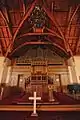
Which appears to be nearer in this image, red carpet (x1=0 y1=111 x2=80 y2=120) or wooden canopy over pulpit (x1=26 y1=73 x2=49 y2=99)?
red carpet (x1=0 y1=111 x2=80 y2=120)

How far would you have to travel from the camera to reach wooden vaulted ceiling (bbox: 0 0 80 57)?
9.70 meters

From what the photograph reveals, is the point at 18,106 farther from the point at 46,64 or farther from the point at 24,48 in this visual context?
the point at 24,48

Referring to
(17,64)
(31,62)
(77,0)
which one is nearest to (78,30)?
(77,0)

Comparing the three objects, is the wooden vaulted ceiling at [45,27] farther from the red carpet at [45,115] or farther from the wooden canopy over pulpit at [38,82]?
the red carpet at [45,115]

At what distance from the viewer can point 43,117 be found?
6.62 meters

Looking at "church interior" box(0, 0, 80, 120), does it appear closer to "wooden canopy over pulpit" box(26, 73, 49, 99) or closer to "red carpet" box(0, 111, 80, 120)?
"wooden canopy over pulpit" box(26, 73, 49, 99)

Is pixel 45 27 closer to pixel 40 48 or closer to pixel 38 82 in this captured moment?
pixel 40 48

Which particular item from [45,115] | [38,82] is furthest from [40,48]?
[45,115]

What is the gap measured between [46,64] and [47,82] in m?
1.62

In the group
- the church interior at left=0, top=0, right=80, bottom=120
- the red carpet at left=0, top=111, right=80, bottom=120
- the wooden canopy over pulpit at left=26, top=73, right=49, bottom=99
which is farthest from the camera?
the wooden canopy over pulpit at left=26, top=73, right=49, bottom=99

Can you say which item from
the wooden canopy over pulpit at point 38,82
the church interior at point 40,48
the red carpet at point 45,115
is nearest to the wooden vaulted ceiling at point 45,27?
the church interior at point 40,48

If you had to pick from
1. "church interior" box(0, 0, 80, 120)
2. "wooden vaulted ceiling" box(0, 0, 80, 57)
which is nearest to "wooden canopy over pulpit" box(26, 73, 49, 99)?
"church interior" box(0, 0, 80, 120)

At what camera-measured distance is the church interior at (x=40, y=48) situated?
9664 mm

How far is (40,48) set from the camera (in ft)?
43.7
